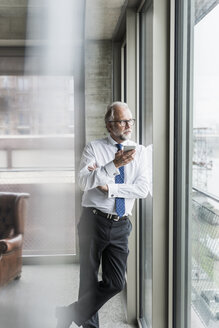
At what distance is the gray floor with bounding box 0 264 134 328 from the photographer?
7.17 feet

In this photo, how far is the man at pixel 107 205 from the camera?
1754 millimetres

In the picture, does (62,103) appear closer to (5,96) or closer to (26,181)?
(5,96)

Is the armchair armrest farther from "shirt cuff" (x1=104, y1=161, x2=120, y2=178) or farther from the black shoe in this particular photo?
"shirt cuff" (x1=104, y1=161, x2=120, y2=178)

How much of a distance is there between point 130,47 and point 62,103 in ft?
3.98

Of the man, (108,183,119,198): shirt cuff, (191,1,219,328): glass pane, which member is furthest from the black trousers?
(191,1,219,328): glass pane

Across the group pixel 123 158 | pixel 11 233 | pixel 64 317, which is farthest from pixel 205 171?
pixel 11 233

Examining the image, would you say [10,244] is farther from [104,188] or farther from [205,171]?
[205,171]

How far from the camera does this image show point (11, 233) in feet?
9.57

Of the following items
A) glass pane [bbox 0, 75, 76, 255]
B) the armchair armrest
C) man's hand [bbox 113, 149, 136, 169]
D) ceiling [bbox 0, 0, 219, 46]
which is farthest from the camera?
glass pane [bbox 0, 75, 76, 255]

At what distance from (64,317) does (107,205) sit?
66 centimetres

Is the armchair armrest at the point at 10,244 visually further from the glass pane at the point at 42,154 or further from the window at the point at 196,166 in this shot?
the window at the point at 196,166

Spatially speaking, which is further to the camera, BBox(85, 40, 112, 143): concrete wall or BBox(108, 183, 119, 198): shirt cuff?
BBox(85, 40, 112, 143): concrete wall

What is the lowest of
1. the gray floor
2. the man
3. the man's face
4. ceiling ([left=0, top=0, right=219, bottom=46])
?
the gray floor

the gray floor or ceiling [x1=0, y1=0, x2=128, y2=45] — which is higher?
ceiling [x1=0, y1=0, x2=128, y2=45]
